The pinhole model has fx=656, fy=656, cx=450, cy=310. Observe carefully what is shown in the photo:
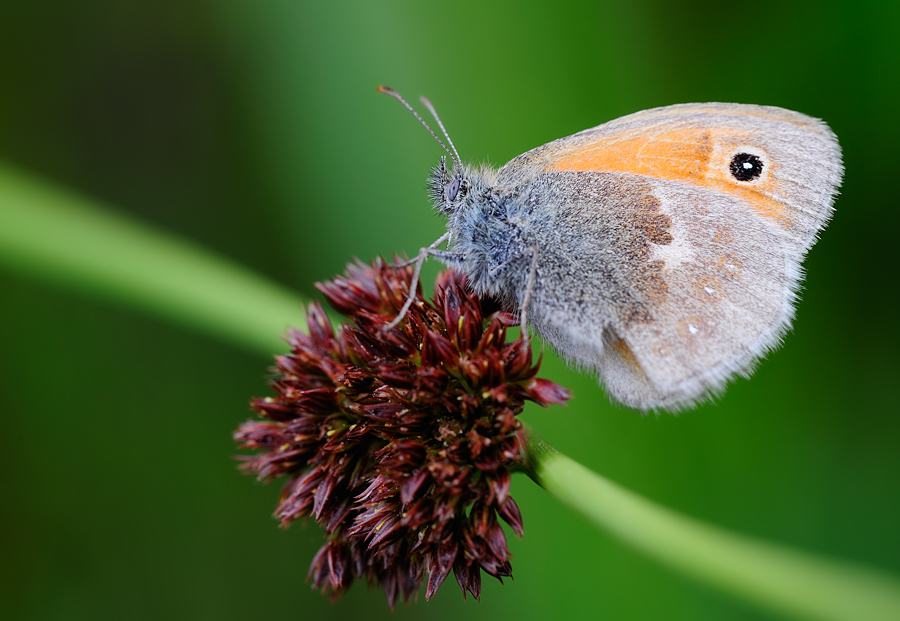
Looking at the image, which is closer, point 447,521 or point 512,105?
point 447,521

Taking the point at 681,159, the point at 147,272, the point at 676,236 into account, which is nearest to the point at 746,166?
the point at 681,159

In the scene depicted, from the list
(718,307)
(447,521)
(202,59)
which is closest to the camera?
(447,521)

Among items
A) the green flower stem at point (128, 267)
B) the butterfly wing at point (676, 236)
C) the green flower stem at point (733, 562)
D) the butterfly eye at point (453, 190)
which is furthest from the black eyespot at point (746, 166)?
the green flower stem at point (128, 267)

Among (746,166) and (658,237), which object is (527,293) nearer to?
(658,237)

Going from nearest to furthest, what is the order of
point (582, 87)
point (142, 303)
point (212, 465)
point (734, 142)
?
point (734, 142)
point (142, 303)
point (582, 87)
point (212, 465)

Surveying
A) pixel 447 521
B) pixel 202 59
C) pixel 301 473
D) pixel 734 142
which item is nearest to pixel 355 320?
pixel 301 473

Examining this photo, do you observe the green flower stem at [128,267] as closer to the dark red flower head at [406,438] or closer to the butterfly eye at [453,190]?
the dark red flower head at [406,438]

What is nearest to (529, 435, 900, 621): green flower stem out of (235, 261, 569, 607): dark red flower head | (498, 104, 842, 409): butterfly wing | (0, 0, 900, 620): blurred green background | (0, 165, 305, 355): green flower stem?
(235, 261, 569, 607): dark red flower head

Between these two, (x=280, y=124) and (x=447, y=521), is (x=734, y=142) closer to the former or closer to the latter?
(x=447, y=521)
